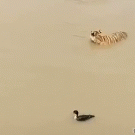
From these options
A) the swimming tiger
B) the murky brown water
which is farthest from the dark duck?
the swimming tiger

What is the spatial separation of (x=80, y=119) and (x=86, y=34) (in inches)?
125

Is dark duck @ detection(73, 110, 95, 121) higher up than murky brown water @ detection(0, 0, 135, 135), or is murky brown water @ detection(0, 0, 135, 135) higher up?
murky brown water @ detection(0, 0, 135, 135)

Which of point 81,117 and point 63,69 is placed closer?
point 81,117

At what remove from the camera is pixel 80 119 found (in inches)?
206

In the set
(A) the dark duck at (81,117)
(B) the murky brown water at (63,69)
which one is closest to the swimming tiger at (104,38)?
(B) the murky brown water at (63,69)

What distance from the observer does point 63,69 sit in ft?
21.1

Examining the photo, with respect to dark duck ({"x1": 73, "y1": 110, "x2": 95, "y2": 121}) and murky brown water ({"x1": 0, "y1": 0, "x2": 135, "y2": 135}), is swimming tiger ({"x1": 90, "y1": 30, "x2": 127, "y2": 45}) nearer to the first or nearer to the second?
murky brown water ({"x1": 0, "y1": 0, "x2": 135, "y2": 135})

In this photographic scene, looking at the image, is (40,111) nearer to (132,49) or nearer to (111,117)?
(111,117)

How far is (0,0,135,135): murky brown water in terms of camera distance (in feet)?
17.3

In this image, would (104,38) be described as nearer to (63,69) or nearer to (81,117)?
(63,69)

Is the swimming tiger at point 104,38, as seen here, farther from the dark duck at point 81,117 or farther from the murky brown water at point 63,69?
the dark duck at point 81,117

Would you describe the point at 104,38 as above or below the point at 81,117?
above

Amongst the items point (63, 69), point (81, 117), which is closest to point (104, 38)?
point (63, 69)

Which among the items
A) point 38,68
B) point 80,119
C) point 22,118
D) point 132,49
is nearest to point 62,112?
point 80,119
